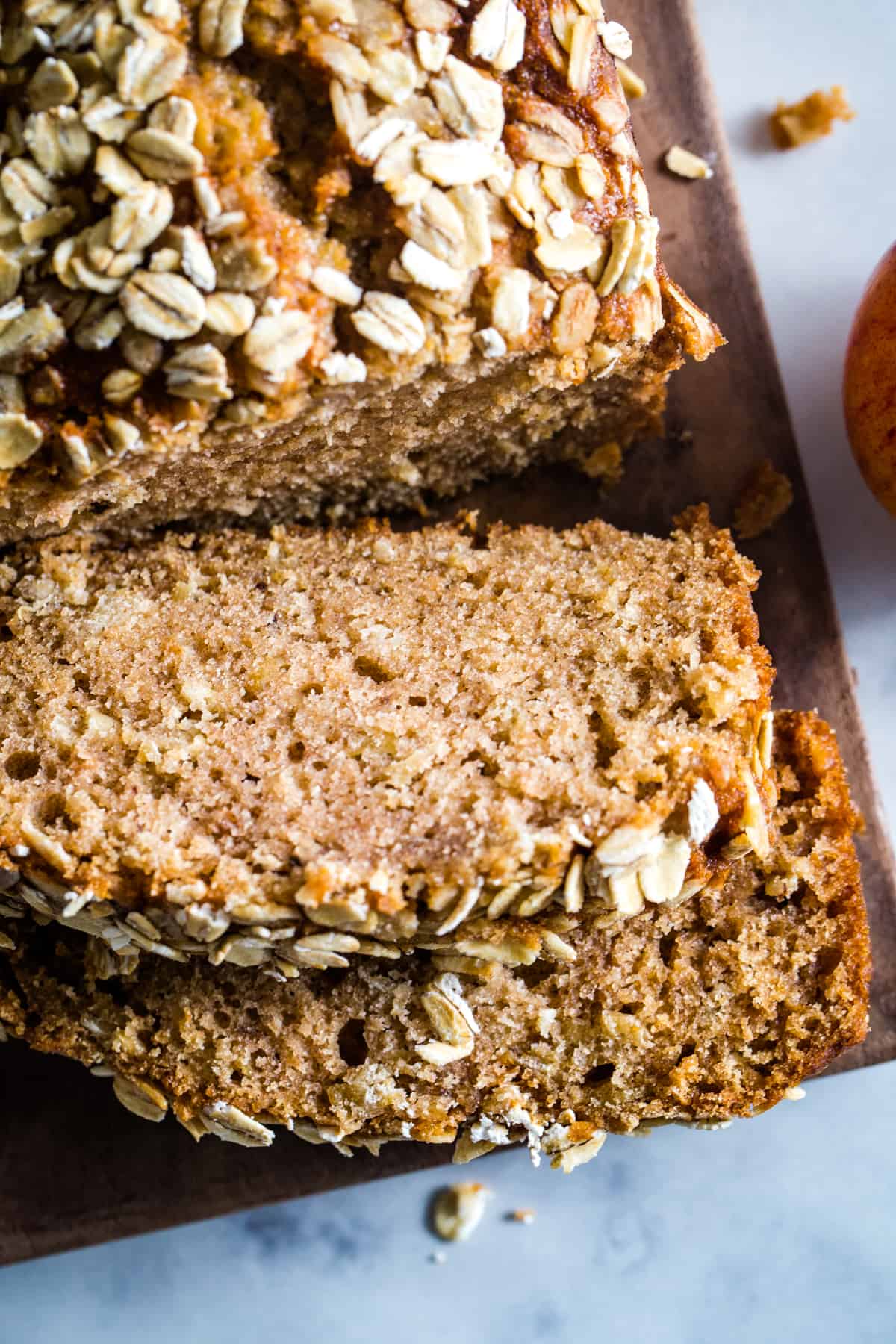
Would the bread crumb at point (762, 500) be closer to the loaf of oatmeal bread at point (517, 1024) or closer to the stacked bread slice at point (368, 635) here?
the stacked bread slice at point (368, 635)

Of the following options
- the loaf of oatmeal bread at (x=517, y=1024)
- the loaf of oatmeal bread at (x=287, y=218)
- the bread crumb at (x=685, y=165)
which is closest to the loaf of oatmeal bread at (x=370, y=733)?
the loaf of oatmeal bread at (x=517, y=1024)

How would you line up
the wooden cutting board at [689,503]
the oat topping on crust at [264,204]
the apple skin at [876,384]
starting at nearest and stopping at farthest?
1. the oat topping on crust at [264,204]
2. the apple skin at [876,384]
3. the wooden cutting board at [689,503]

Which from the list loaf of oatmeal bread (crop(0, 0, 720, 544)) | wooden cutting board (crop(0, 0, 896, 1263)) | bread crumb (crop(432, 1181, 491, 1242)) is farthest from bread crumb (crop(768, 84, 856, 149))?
bread crumb (crop(432, 1181, 491, 1242))

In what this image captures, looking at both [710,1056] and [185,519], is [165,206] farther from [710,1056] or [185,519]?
[710,1056]

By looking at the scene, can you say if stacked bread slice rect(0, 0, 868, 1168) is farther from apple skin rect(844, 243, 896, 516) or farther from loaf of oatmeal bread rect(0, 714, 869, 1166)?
apple skin rect(844, 243, 896, 516)

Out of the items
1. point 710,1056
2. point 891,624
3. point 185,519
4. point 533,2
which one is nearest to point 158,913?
point 185,519

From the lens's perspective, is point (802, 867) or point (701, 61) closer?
point (802, 867)

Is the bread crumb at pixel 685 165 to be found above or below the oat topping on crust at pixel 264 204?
below

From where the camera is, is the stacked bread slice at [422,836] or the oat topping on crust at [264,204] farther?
the stacked bread slice at [422,836]
